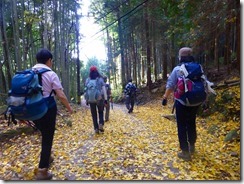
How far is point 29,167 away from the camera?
3648mm

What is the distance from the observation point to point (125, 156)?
12.5ft

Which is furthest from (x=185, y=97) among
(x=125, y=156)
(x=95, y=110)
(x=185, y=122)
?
(x=95, y=110)

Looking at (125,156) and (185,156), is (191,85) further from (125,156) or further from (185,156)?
(125,156)

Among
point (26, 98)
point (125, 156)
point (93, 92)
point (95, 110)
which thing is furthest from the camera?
point (95, 110)

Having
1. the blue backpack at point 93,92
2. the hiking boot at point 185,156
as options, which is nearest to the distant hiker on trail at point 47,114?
the hiking boot at point 185,156

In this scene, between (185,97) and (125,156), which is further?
(125,156)

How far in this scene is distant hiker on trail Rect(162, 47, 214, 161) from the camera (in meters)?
3.43

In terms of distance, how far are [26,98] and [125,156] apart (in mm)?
1759

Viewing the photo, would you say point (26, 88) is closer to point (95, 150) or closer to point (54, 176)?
point (54, 176)

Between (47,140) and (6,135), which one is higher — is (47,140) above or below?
above

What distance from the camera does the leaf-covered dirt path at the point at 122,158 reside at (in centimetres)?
309

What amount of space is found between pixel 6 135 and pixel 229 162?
4.64 m

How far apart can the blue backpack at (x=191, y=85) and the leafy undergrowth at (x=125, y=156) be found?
0.85 meters

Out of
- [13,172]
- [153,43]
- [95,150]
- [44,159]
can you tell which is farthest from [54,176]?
[153,43]
